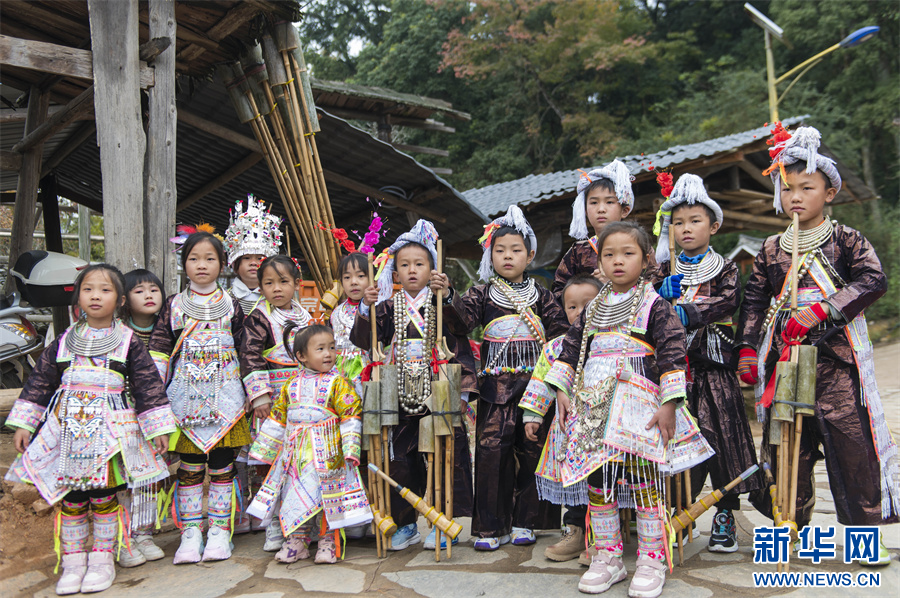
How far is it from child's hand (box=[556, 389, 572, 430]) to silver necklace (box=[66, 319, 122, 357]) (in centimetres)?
228

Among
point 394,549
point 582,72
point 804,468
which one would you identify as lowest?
point 394,549

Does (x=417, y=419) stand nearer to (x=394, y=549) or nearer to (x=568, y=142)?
(x=394, y=549)

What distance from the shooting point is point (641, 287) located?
10.4 feet

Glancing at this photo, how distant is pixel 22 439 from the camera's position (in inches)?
129

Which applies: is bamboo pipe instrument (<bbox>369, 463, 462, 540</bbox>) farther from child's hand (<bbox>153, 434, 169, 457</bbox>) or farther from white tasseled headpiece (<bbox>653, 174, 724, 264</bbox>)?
white tasseled headpiece (<bbox>653, 174, 724, 264</bbox>)

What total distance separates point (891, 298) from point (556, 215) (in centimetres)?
1328

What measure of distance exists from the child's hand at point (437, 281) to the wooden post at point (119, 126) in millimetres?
2104

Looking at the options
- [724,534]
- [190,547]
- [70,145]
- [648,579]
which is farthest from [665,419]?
[70,145]

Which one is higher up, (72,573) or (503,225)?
(503,225)

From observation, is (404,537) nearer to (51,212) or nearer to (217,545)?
(217,545)

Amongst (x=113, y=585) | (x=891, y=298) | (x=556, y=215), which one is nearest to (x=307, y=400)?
(x=113, y=585)

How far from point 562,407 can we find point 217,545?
2021 mm

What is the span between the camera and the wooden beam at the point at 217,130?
21.3 feet

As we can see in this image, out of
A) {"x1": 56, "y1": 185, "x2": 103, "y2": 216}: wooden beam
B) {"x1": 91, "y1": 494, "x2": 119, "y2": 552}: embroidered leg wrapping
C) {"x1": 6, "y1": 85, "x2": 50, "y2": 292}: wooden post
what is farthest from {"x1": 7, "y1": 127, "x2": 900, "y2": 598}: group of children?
{"x1": 56, "y1": 185, "x2": 103, "y2": 216}: wooden beam
